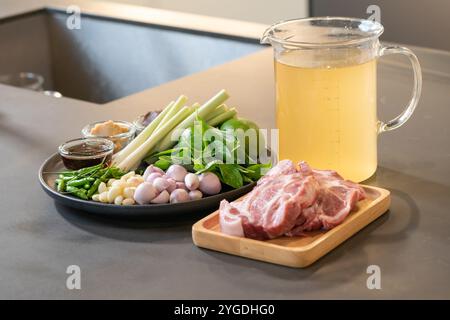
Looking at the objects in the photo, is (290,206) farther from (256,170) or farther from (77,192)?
(77,192)

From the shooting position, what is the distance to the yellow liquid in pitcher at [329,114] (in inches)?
45.9

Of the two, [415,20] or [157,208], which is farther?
[415,20]

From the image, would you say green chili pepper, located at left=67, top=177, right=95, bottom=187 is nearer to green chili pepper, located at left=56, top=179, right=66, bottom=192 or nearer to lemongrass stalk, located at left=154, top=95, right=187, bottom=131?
green chili pepper, located at left=56, top=179, right=66, bottom=192

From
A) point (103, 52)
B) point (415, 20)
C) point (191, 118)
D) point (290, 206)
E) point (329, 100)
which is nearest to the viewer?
point (290, 206)

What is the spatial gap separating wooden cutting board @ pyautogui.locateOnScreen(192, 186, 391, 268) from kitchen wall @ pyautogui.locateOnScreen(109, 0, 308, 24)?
8.55 feet

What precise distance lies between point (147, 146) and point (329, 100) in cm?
28

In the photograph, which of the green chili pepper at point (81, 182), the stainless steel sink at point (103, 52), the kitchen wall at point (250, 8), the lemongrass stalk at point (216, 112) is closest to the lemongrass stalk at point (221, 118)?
the lemongrass stalk at point (216, 112)

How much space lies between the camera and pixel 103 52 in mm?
2449

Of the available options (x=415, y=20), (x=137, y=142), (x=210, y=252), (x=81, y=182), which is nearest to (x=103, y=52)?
(x=415, y=20)

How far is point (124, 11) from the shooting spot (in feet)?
8.05

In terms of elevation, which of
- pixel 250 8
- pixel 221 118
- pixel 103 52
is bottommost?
pixel 250 8

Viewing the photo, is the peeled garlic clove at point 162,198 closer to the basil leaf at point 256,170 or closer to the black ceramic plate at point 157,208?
the black ceramic plate at point 157,208

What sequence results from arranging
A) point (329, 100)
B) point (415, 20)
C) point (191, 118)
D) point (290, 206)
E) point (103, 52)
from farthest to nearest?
point (415, 20)
point (103, 52)
point (191, 118)
point (329, 100)
point (290, 206)

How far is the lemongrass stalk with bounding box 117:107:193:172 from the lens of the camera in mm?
1254
